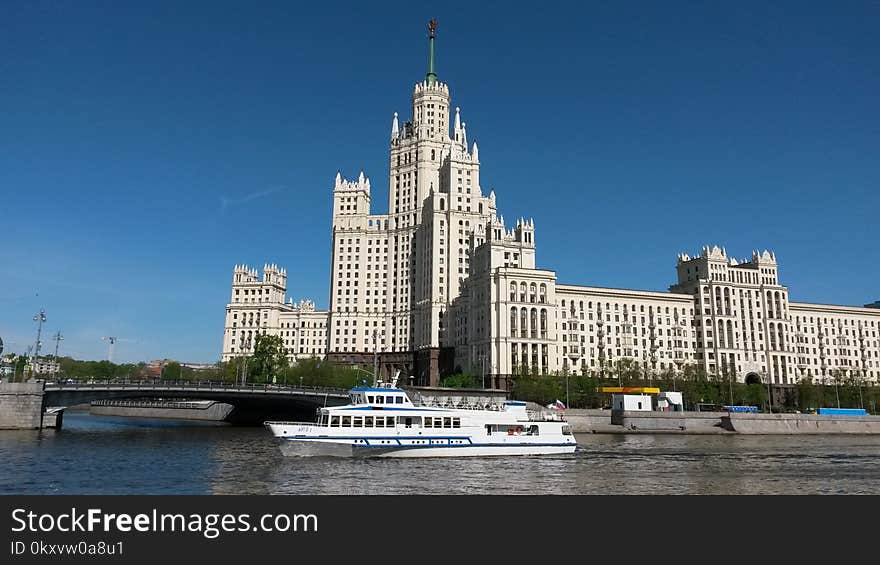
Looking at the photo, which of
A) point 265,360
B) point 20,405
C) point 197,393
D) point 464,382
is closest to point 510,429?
point 197,393

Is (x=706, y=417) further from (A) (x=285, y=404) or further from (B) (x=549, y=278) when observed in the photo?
(A) (x=285, y=404)

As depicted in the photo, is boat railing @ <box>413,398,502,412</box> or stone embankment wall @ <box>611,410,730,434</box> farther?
stone embankment wall @ <box>611,410,730,434</box>

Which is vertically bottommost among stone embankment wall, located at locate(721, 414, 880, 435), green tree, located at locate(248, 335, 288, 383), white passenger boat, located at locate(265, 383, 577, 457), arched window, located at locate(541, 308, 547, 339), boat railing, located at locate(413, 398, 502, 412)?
stone embankment wall, located at locate(721, 414, 880, 435)

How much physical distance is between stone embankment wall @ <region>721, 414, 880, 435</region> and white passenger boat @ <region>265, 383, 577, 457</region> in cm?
6460

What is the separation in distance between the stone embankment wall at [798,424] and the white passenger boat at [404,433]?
64.6 m

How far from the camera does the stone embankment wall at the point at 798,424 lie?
12288 centimetres

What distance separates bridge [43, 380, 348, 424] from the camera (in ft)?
327

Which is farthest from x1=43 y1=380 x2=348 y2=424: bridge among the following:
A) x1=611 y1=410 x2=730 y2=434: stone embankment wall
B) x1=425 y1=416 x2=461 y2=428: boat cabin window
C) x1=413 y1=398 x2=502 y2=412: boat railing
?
x1=611 y1=410 x2=730 y2=434: stone embankment wall

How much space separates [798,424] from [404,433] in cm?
9404

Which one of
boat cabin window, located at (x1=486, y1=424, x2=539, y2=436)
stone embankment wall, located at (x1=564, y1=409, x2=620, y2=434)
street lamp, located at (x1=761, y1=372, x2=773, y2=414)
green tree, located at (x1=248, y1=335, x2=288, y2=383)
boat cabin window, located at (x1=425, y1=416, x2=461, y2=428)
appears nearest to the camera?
boat cabin window, located at (x1=425, y1=416, x2=461, y2=428)

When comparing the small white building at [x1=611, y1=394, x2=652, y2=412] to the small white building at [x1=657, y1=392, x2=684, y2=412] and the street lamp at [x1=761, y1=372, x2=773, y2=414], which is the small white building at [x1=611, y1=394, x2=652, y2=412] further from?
the street lamp at [x1=761, y1=372, x2=773, y2=414]

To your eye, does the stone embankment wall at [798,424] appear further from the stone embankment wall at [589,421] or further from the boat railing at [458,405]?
the boat railing at [458,405]
